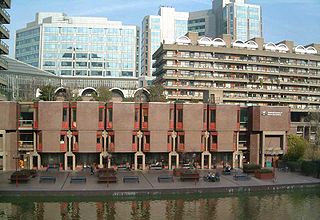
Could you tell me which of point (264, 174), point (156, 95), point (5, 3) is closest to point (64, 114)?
point (5, 3)

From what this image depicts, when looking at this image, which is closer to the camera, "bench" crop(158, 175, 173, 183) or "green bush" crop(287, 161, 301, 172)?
"bench" crop(158, 175, 173, 183)

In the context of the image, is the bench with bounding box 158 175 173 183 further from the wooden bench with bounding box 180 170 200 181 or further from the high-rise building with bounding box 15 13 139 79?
the high-rise building with bounding box 15 13 139 79

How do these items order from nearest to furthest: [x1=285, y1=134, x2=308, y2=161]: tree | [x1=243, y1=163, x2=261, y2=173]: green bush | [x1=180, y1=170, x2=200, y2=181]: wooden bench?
[x1=180, y1=170, x2=200, y2=181]: wooden bench < [x1=243, y1=163, x2=261, y2=173]: green bush < [x1=285, y1=134, x2=308, y2=161]: tree

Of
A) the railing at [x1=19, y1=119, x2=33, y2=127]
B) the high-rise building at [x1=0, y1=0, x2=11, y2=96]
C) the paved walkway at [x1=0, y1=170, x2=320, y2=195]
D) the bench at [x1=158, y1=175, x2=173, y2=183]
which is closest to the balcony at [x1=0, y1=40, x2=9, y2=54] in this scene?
the high-rise building at [x1=0, y1=0, x2=11, y2=96]

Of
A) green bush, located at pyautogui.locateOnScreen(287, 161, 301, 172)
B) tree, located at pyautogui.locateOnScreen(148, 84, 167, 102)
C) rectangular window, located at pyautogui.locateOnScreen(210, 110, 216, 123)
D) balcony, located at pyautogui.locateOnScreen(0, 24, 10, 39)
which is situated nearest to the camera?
green bush, located at pyautogui.locateOnScreen(287, 161, 301, 172)

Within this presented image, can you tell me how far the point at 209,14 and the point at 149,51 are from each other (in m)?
28.5

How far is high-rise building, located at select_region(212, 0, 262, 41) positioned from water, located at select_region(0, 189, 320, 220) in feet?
414

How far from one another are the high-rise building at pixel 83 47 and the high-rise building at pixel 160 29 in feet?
73.9

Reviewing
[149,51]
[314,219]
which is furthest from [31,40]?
[314,219]

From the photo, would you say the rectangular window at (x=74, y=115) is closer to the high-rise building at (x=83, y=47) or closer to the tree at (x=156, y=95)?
the tree at (x=156, y=95)

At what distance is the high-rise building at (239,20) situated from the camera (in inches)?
6275

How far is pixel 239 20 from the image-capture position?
525ft

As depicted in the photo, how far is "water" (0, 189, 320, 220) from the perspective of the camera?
31.8 meters

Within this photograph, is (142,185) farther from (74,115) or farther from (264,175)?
(74,115)
